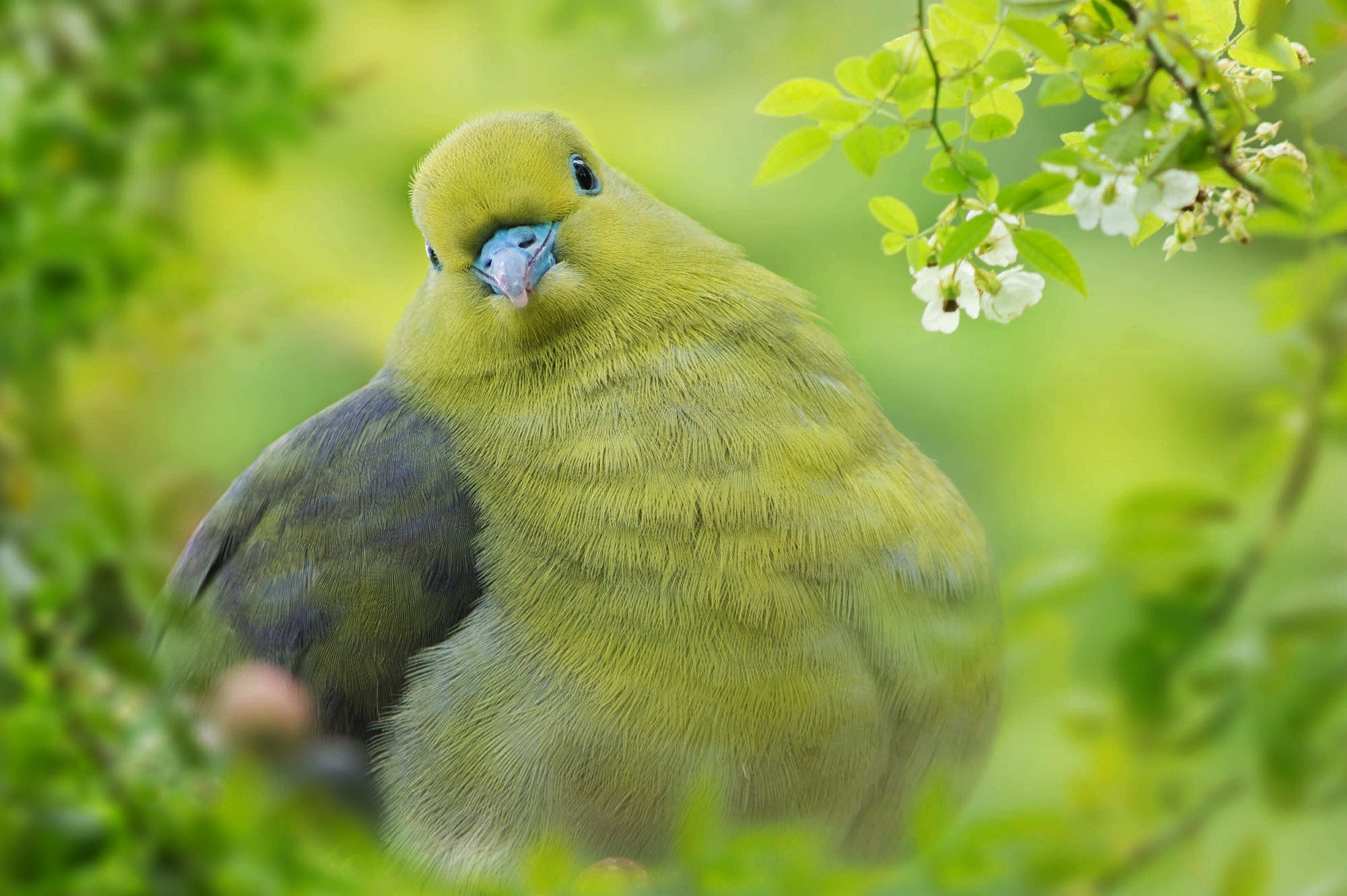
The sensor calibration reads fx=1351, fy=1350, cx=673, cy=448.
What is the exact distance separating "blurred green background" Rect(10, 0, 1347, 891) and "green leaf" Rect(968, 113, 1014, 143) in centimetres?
20

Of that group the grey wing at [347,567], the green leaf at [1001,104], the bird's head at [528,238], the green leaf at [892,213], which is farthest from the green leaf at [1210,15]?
the grey wing at [347,567]

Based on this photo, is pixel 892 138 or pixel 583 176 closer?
pixel 892 138

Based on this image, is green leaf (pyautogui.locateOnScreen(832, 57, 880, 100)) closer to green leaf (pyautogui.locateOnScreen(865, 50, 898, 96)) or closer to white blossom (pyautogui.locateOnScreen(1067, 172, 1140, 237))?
green leaf (pyautogui.locateOnScreen(865, 50, 898, 96))

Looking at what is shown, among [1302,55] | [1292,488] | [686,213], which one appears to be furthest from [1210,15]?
[686,213]

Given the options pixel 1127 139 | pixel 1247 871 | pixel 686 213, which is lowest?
pixel 686 213

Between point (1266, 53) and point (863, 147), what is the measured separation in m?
0.26

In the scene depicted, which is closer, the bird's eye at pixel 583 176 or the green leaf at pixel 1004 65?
the green leaf at pixel 1004 65

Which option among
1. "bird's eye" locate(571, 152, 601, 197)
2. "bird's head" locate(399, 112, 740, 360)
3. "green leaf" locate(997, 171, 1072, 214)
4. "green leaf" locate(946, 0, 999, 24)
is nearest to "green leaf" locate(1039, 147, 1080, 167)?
"green leaf" locate(997, 171, 1072, 214)

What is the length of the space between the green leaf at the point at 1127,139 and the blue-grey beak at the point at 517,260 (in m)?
0.74

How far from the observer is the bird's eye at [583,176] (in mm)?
1587

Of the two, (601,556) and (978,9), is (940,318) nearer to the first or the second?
(978,9)

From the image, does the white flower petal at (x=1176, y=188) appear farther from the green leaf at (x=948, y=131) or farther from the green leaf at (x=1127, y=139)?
the green leaf at (x=948, y=131)

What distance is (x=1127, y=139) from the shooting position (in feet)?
2.59

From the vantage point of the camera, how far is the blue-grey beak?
1.42 metres
